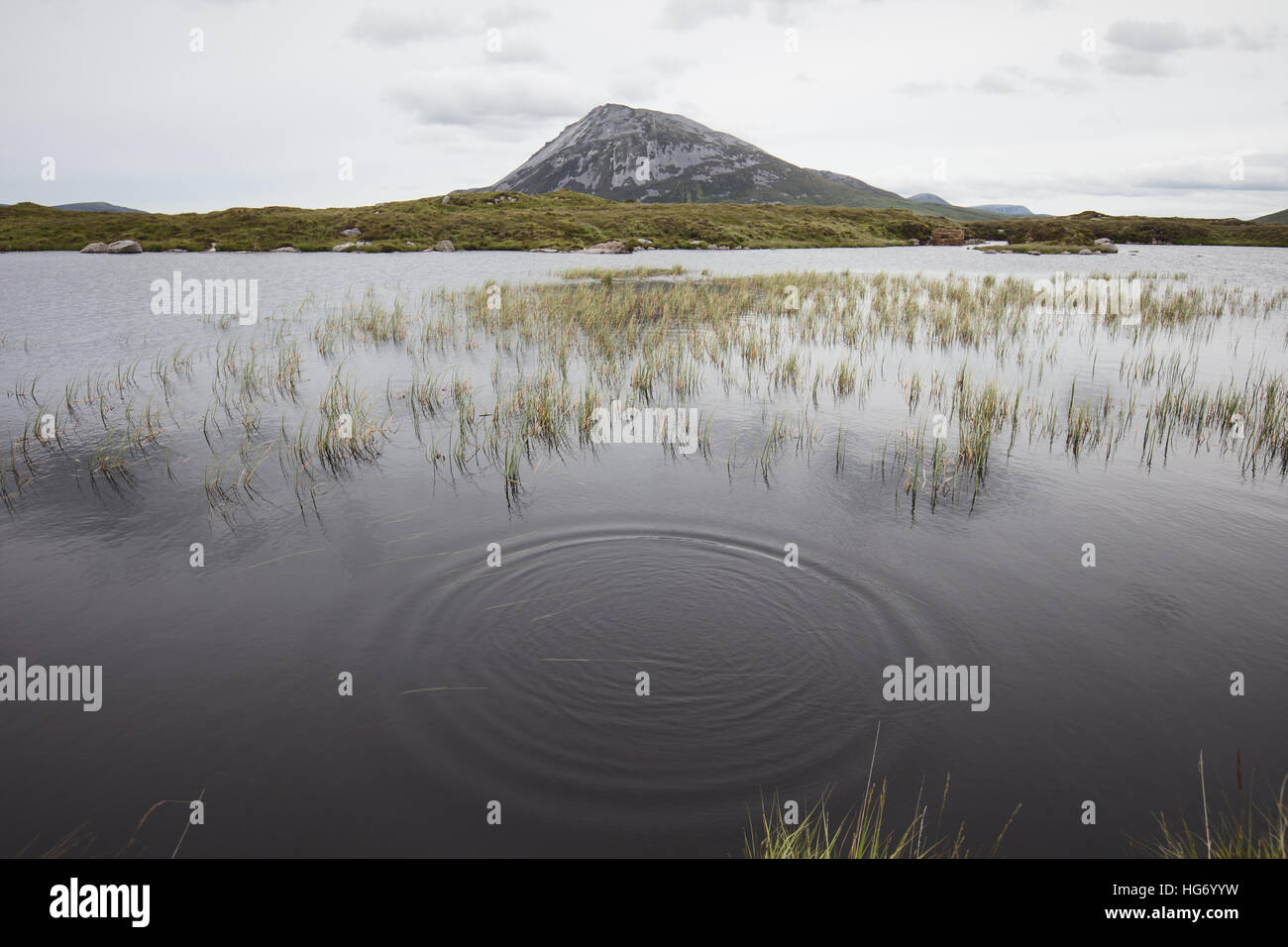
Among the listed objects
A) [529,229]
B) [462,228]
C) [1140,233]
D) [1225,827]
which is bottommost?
[1225,827]

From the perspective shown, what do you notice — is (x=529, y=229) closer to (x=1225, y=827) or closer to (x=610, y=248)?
(x=610, y=248)

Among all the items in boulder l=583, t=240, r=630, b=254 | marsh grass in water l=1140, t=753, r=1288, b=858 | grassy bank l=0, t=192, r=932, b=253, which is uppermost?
grassy bank l=0, t=192, r=932, b=253

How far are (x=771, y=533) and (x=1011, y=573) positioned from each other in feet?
8.86

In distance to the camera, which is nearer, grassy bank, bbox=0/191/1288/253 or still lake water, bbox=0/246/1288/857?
still lake water, bbox=0/246/1288/857

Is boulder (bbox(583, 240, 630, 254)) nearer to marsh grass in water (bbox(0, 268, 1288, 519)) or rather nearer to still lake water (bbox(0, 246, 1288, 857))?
marsh grass in water (bbox(0, 268, 1288, 519))

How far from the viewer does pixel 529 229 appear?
76.7 metres

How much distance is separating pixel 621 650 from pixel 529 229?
254 feet

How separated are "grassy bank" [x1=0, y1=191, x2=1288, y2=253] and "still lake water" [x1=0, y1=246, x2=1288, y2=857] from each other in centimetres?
6381

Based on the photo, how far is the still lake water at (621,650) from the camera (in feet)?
14.6

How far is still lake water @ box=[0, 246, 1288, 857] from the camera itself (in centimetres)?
446

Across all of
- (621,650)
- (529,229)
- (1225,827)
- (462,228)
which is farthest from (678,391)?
(462,228)

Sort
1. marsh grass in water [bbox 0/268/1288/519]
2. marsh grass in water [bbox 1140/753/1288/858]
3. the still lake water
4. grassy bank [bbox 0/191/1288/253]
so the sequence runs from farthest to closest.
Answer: grassy bank [bbox 0/191/1288/253] < marsh grass in water [bbox 0/268/1288/519] < the still lake water < marsh grass in water [bbox 1140/753/1288/858]

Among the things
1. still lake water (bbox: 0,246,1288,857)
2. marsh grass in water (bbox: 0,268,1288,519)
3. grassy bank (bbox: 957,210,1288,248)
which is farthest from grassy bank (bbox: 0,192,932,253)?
still lake water (bbox: 0,246,1288,857)

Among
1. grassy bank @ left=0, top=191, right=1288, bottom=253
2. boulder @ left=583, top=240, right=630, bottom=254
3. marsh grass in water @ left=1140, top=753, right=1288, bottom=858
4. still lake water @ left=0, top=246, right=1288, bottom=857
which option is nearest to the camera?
marsh grass in water @ left=1140, top=753, right=1288, bottom=858
